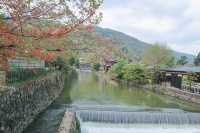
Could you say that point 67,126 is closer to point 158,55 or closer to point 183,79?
point 183,79

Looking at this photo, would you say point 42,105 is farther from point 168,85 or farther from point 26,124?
point 168,85

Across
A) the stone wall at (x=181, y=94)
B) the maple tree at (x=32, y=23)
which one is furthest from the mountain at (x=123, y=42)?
the stone wall at (x=181, y=94)

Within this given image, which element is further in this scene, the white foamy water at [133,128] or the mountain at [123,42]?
the white foamy water at [133,128]

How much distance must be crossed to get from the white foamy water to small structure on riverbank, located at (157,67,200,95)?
26.6 feet

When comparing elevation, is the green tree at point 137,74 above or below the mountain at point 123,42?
below

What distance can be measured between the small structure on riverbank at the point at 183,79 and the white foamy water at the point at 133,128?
8120mm

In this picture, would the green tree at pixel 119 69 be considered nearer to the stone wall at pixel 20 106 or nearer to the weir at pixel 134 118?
the weir at pixel 134 118

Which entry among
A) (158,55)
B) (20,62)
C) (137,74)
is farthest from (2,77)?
(158,55)

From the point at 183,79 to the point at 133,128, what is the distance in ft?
43.7

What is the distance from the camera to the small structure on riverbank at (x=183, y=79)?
73.3ft

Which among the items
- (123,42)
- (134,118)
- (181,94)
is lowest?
(134,118)

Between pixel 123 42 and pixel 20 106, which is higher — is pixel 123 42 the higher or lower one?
the higher one

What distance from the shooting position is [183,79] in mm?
24875

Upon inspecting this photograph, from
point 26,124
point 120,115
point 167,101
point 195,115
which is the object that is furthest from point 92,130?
point 167,101
